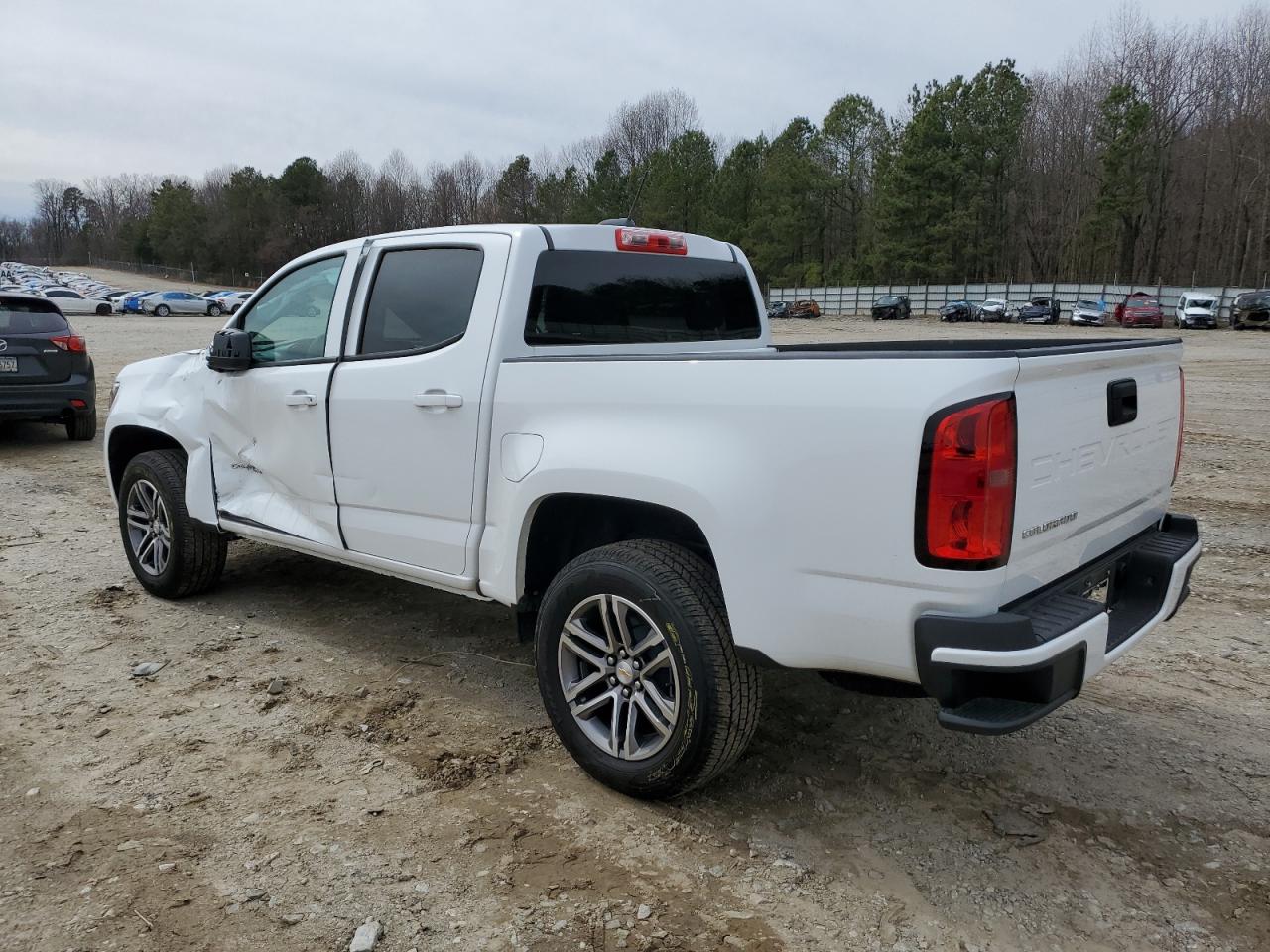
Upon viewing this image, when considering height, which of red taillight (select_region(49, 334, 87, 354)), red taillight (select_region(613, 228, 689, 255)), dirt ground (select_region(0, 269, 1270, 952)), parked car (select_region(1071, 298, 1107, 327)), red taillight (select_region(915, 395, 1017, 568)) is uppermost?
red taillight (select_region(613, 228, 689, 255))

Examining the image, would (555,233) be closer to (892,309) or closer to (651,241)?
(651,241)

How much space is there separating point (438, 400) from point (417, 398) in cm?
13

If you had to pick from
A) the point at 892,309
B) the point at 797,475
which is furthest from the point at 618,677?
the point at 892,309

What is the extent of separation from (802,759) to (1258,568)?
13.5ft

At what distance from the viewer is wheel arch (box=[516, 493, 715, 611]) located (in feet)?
10.9

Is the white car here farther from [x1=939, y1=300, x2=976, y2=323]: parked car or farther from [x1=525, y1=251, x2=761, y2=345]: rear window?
[x1=525, y1=251, x2=761, y2=345]: rear window

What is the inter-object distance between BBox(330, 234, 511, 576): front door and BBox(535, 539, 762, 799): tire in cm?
62

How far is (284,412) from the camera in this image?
14.6 feet

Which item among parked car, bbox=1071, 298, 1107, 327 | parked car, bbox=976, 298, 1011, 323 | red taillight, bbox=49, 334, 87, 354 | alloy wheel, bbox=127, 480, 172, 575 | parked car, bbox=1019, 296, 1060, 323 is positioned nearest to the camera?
alloy wheel, bbox=127, 480, 172, 575

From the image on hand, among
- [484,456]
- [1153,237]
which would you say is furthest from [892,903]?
[1153,237]

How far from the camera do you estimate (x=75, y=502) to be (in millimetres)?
8164

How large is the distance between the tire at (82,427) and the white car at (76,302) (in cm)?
4319

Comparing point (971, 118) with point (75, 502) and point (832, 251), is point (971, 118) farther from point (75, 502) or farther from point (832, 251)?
point (75, 502)

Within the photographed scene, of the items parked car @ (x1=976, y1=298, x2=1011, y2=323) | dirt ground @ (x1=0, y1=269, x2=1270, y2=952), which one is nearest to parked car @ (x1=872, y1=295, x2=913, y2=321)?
parked car @ (x1=976, y1=298, x2=1011, y2=323)
